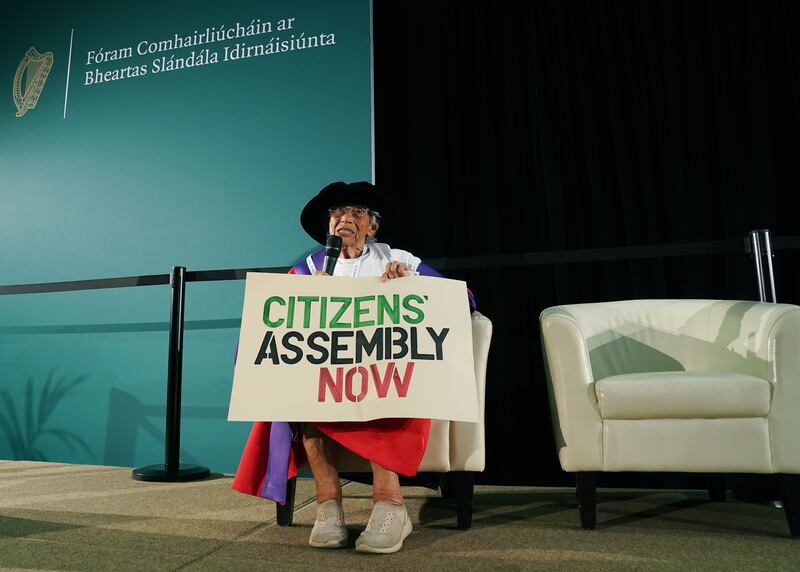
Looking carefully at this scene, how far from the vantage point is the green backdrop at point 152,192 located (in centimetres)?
294

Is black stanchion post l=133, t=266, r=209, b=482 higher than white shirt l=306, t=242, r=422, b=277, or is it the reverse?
white shirt l=306, t=242, r=422, b=277

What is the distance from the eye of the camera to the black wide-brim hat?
198 cm

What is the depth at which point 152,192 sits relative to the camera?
3.17m

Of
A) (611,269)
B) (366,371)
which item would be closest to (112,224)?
(366,371)

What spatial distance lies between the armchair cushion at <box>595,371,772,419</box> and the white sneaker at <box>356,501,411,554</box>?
0.62 metres

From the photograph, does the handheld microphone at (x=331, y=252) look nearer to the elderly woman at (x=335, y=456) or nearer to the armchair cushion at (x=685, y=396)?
the elderly woman at (x=335, y=456)

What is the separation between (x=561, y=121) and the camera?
2.55 metres

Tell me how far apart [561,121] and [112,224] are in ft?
7.97

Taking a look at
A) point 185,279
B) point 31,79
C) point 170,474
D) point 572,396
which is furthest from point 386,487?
point 31,79

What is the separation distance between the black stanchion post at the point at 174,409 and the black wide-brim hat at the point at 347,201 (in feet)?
2.74

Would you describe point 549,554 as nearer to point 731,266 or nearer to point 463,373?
point 463,373

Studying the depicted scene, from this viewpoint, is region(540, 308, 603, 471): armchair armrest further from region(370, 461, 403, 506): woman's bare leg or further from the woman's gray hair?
the woman's gray hair

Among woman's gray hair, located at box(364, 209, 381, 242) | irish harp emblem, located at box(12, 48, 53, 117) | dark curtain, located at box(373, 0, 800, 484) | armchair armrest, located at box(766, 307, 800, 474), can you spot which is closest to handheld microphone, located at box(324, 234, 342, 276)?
woman's gray hair, located at box(364, 209, 381, 242)

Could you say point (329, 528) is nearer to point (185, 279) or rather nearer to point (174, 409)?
point (174, 409)
